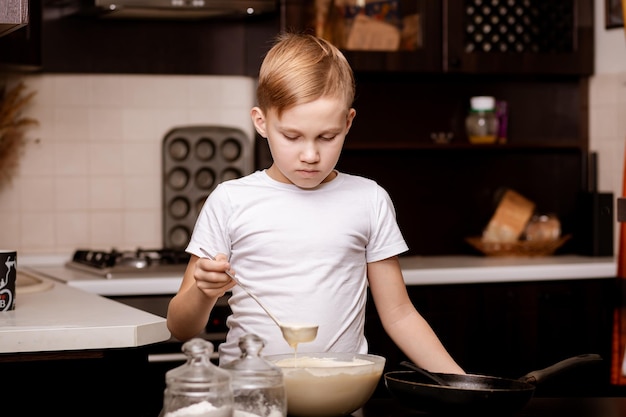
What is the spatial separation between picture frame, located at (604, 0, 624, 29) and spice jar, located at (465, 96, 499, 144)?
1.68 feet

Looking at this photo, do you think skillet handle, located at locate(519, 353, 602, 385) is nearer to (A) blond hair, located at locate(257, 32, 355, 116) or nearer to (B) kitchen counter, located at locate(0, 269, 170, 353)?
(A) blond hair, located at locate(257, 32, 355, 116)

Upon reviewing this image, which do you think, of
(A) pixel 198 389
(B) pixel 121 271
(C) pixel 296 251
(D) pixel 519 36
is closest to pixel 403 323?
(C) pixel 296 251

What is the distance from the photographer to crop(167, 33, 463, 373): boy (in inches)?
61.4

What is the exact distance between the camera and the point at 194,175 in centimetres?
353

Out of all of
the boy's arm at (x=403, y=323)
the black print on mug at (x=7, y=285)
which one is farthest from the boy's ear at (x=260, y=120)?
the black print on mug at (x=7, y=285)

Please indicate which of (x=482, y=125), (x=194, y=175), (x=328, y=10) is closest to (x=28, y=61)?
(x=194, y=175)

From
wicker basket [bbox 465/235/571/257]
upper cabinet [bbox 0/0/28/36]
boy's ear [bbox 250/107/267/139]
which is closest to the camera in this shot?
boy's ear [bbox 250/107/267/139]

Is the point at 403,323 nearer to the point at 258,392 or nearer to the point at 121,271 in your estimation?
the point at 258,392

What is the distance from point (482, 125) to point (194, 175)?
106 centimetres

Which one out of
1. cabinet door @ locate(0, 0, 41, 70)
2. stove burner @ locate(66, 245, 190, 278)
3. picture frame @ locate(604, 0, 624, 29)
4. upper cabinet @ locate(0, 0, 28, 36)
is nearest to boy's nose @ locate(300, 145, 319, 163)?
upper cabinet @ locate(0, 0, 28, 36)

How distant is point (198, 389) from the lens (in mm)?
1072

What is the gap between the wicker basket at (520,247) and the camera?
3.54m

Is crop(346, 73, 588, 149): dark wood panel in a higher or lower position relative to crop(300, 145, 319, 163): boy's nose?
higher

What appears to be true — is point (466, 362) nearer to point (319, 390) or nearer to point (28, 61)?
point (28, 61)
